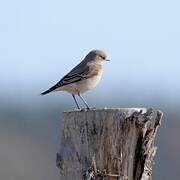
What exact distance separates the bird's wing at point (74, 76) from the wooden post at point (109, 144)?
193 inches

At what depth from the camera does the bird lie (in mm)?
16625

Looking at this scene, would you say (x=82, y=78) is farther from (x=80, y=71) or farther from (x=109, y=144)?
(x=109, y=144)

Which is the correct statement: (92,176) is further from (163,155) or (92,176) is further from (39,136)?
(39,136)

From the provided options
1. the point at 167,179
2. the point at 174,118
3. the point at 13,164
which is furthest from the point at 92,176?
the point at 174,118

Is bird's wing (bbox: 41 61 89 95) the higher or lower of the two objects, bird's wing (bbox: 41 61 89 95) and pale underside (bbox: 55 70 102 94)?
the higher

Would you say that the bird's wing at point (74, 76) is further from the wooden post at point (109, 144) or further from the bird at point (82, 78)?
the wooden post at point (109, 144)

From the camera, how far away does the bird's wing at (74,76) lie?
16.6 m

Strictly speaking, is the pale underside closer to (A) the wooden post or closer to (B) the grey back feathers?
(B) the grey back feathers

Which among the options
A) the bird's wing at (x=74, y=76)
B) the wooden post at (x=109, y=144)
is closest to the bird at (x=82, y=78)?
the bird's wing at (x=74, y=76)

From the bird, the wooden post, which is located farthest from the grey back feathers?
the wooden post

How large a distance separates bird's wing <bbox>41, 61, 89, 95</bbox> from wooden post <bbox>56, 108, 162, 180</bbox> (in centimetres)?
491

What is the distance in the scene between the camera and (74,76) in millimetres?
16734

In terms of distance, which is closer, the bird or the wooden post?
the wooden post

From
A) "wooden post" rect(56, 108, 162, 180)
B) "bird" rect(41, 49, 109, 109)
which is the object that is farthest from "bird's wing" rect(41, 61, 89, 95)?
"wooden post" rect(56, 108, 162, 180)
